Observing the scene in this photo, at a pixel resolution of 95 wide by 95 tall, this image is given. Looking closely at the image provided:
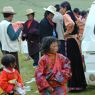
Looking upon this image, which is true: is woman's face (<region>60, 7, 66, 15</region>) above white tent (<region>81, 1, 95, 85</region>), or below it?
above

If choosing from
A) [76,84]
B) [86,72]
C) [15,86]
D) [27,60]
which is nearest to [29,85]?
[76,84]

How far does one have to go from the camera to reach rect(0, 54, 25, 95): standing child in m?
6.56

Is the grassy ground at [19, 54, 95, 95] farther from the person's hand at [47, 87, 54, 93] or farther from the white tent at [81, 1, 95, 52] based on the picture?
the person's hand at [47, 87, 54, 93]

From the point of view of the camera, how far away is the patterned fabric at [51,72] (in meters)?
6.50

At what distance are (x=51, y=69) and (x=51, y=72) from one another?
0.04 metres

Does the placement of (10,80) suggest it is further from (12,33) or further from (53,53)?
(12,33)

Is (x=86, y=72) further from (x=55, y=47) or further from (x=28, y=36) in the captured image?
(x=28, y=36)

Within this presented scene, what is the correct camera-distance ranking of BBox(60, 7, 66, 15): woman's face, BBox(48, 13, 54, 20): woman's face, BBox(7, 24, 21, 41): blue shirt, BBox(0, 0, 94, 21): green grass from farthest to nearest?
BBox(0, 0, 94, 21): green grass → BBox(48, 13, 54, 20): woman's face → BBox(60, 7, 66, 15): woman's face → BBox(7, 24, 21, 41): blue shirt

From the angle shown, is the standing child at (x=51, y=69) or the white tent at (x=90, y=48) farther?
the white tent at (x=90, y=48)

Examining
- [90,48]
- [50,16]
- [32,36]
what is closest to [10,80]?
[90,48]

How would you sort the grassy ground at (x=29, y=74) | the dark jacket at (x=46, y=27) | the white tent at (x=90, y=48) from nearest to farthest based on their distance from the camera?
the white tent at (x=90, y=48) < the grassy ground at (x=29, y=74) < the dark jacket at (x=46, y=27)

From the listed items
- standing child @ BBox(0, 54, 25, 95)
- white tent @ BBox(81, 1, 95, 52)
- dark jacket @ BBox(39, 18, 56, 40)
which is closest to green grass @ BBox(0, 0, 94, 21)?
dark jacket @ BBox(39, 18, 56, 40)

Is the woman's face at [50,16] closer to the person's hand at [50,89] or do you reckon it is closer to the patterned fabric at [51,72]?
the patterned fabric at [51,72]

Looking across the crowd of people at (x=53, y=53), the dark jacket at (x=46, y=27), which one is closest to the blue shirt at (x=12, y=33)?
the crowd of people at (x=53, y=53)
